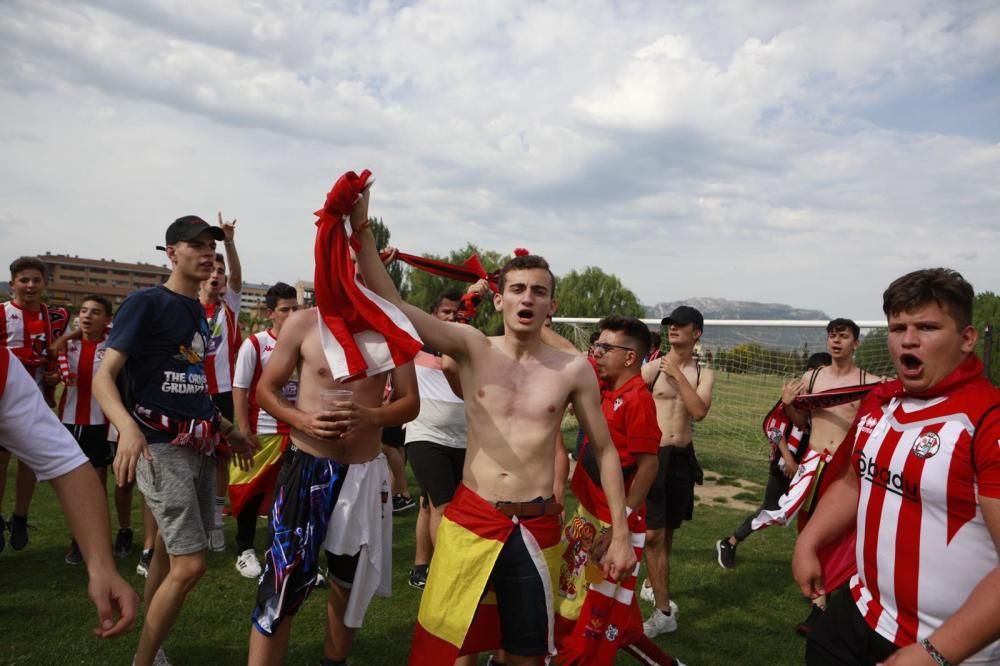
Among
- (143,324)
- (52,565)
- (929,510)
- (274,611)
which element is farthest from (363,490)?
(52,565)

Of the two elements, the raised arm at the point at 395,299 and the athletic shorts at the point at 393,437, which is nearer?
the raised arm at the point at 395,299

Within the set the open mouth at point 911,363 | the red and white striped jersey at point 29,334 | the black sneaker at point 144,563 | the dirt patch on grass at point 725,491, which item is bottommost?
the dirt patch on grass at point 725,491

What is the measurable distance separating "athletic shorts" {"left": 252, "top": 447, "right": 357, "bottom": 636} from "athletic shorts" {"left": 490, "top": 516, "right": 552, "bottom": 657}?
875 mm

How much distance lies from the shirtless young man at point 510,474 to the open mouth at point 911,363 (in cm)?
133

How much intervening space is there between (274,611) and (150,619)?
29.3 inches

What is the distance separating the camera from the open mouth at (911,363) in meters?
2.17

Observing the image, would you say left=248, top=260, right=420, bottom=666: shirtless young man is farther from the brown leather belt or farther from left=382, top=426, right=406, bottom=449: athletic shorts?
left=382, top=426, right=406, bottom=449: athletic shorts

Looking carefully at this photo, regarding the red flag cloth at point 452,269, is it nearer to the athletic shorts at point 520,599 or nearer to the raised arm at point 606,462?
the raised arm at point 606,462

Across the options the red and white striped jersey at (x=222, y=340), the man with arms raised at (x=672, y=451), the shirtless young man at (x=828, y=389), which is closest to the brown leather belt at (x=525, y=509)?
the man with arms raised at (x=672, y=451)

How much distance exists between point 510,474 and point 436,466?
2298 millimetres

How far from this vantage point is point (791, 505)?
455 cm

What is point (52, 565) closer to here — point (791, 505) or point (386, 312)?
point (386, 312)

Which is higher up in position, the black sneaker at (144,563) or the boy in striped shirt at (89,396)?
the boy in striped shirt at (89,396)

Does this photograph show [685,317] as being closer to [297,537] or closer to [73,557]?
[297,537]
